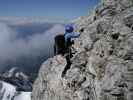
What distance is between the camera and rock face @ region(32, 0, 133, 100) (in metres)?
26.5

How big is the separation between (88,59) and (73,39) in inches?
199

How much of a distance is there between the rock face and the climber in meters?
0.79

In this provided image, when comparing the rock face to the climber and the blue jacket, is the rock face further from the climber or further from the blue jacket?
the blue jacket

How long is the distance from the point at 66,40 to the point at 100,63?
7.63 meters

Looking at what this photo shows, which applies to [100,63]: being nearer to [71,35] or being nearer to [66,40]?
[71,35]

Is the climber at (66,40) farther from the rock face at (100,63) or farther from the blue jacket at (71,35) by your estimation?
the rock face at (100,63)

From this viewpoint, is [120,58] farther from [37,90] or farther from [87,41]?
[37,90]

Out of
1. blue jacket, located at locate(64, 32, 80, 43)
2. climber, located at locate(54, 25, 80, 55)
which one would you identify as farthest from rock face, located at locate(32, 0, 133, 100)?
blue jacket, located at locate(64, 32, 80, 43)

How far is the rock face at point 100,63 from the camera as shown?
2655 centimetres

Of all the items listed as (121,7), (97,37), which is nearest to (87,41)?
(97,37)

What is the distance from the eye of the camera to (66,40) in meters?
36.1

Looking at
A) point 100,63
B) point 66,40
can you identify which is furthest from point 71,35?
point 100,63

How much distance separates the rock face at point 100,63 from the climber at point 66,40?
79cm

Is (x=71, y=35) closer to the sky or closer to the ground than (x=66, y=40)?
closer to the sky
